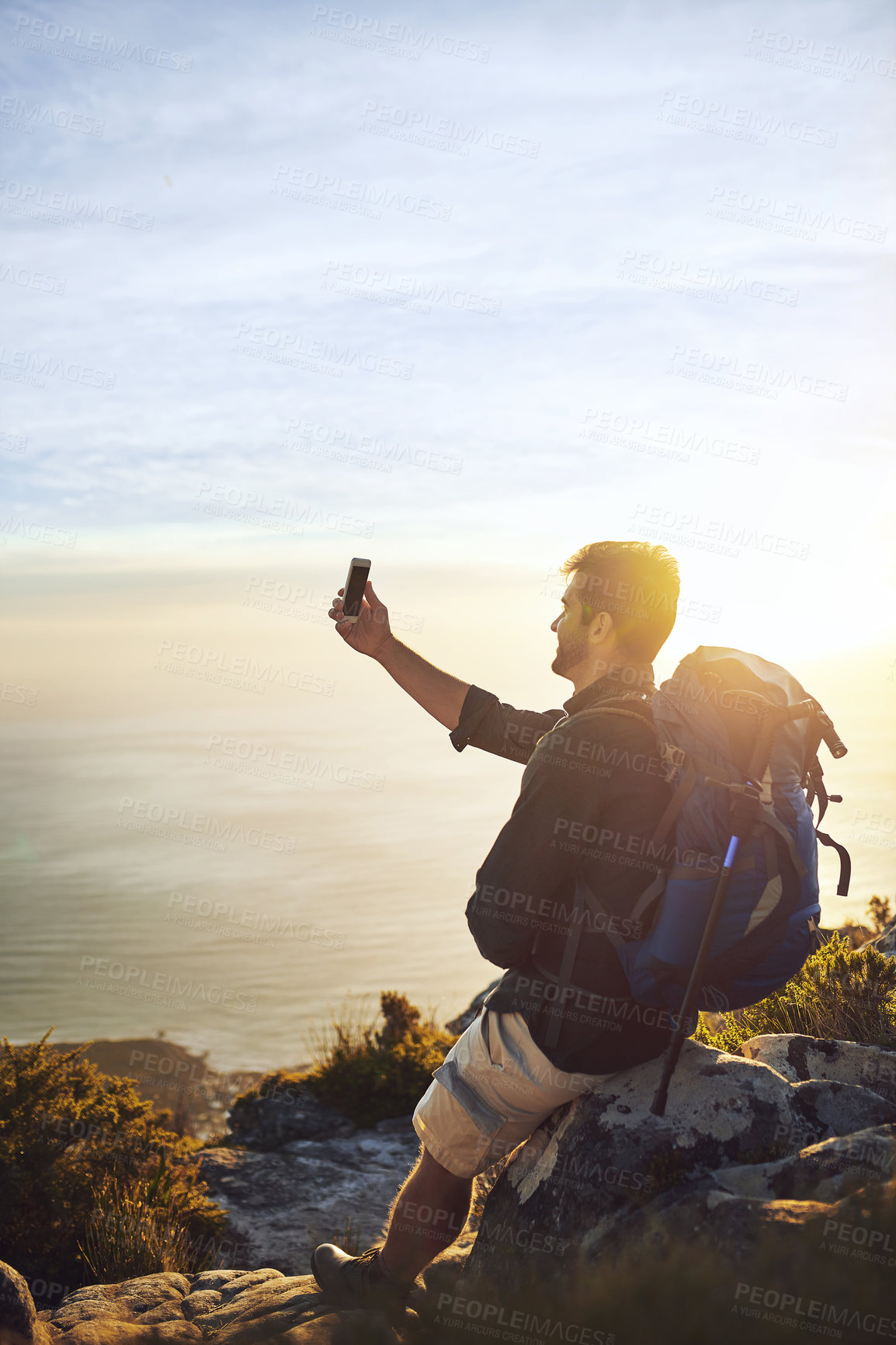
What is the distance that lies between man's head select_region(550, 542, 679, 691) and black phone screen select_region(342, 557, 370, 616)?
3.79ft

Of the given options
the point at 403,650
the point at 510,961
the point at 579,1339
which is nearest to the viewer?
the point at 579,1339

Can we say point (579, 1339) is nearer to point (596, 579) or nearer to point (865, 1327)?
point (865, 1327)

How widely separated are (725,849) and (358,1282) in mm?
2341

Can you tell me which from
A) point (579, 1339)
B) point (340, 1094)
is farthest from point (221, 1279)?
point (340, 1094)

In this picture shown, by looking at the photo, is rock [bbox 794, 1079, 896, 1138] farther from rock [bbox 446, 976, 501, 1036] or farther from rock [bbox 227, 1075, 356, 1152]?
rock [bbox 446, 976, 501, 1036]

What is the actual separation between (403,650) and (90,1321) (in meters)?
3.29

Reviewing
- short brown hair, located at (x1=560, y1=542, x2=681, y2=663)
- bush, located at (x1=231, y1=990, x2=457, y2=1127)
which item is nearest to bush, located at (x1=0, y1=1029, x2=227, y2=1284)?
bush, located at (x1=231, y1=990, x2=457, y2=1127)

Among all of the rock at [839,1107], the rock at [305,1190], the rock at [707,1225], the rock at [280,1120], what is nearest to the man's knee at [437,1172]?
the rock at [707,1225]

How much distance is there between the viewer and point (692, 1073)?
319cm

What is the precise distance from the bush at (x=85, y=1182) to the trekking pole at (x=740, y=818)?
15.2 ft

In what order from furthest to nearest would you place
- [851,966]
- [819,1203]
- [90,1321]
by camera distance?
[851,966]
[90,1321]
[819,1203]

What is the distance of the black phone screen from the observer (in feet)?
13.4

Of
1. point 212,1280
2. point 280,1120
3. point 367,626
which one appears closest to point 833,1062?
point 367,626

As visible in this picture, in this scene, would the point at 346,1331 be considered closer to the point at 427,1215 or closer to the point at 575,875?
the point at 427,1215
